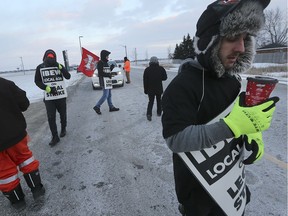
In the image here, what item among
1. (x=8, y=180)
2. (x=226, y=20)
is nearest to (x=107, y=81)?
(x=8, y=180)

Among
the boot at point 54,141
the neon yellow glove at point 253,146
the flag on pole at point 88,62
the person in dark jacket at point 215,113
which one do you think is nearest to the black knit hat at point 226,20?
the person in dark jacket at point 215,113

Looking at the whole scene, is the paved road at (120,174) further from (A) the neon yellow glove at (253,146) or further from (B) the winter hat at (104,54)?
(B) the winter hat at (104,54)

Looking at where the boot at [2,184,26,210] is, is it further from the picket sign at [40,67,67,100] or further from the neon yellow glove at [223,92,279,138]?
the neon yellow glove at [223,92,279,138]

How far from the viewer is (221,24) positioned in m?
1.10

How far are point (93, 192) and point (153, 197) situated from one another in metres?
0.80

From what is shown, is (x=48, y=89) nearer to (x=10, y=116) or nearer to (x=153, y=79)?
(x=10, y=116)

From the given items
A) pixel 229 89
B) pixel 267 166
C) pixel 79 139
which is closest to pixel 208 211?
pixel 229 89

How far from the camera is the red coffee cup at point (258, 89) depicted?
101 cm

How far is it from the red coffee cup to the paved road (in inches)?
69.6

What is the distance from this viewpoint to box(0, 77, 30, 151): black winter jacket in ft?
7.95

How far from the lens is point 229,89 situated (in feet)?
4.44

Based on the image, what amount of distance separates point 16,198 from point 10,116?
0.99 metres

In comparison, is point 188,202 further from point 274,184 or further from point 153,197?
point 274,184

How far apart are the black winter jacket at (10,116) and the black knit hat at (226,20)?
233 cm
